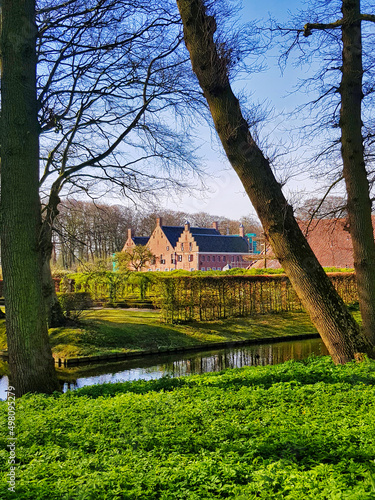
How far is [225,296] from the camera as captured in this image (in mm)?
20219

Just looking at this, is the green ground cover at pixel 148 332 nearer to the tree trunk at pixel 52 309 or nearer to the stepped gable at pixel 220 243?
the tree trunk at pixel 52 309

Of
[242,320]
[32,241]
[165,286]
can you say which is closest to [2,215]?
[32,241]

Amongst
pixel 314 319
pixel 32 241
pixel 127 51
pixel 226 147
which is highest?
pixel 127 51

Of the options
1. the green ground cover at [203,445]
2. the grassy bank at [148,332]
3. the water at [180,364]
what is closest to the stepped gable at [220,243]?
the grassy bank at [148,332]

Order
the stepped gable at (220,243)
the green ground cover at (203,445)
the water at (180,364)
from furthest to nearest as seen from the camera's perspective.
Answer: the stepped gable at (220,243) → the water at (180,364) → the green ground cover at (203,445)

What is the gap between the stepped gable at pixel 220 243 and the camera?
60406 mm

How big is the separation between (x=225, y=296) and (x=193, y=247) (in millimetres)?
39705

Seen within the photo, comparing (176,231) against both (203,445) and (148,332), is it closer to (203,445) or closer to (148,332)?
(148,332)

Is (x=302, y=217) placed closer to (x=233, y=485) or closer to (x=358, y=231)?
(x=358, y=231)

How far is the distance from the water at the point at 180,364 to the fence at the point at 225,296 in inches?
131

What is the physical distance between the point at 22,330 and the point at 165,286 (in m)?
12.5

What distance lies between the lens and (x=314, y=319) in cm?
679

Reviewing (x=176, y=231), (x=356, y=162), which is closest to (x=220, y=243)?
(x=176, y=231)

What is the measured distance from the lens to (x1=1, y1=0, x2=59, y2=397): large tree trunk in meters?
6.06
